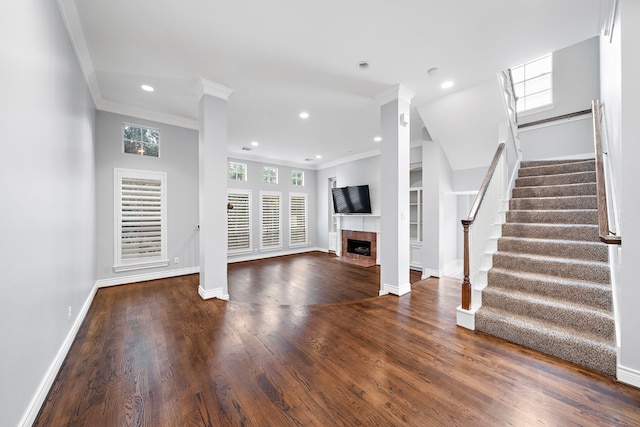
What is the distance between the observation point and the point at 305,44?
2.64 m

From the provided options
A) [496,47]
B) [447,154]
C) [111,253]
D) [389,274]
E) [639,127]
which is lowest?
[389,274]

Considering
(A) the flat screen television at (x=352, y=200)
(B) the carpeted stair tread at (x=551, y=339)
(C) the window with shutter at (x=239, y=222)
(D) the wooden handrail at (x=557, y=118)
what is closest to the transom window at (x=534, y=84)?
(D) the wooden handrail at (x=557, y=118)

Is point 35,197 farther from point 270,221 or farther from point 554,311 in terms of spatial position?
point 270,221

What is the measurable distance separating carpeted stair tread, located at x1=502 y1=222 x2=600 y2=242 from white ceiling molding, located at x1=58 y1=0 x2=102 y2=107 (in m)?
5.25

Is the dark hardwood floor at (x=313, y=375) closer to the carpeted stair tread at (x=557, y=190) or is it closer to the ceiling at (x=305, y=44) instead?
the carpeted stair tread at (x=557, y=190)

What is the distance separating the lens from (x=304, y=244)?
8461 mm

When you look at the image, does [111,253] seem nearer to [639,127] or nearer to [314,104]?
[314,104]

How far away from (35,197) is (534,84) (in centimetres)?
727

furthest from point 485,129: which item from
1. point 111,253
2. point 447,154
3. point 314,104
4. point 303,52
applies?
point 111,253

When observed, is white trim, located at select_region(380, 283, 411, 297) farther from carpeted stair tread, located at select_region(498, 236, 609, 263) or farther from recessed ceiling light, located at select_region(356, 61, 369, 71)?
recessed ceiling light, located at select_region(356, 61, 369, 71)

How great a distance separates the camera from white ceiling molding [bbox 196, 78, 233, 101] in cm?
332

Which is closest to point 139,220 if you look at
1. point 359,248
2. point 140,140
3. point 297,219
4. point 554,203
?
point 140,140

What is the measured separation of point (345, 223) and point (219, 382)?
6.25 meters

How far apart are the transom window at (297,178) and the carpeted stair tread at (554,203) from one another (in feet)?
19.9
